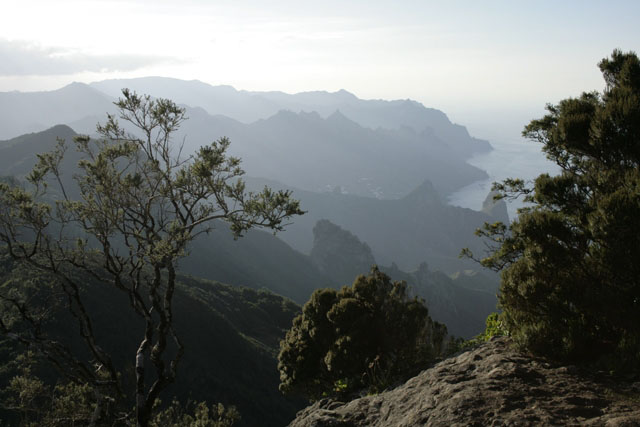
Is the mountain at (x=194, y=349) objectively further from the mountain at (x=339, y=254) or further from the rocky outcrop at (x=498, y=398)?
the mountain at (x=339, y=254)

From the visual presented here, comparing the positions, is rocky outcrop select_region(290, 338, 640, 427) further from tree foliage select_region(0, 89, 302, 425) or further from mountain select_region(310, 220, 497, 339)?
mountain select_region(310, 220, 497, 339)

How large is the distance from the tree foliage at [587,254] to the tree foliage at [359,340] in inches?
155

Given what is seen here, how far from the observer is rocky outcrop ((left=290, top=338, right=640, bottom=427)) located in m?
5.59

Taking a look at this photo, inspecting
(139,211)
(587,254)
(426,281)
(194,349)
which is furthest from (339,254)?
(587,254)

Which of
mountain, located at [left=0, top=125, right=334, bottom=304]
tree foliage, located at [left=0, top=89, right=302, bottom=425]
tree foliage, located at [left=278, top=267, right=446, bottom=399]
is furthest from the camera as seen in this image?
mountain, located at [left=0, top=125, right=334, bottom=304]

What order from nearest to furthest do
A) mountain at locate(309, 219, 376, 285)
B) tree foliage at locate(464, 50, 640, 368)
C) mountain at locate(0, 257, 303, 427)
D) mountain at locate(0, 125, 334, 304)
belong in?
tree foliage at locate(464, 50, 640, 368)
mountain at locate(0, 257, 303, 427)
mountain at locate(0, 125, 334, 304)
mountain at locate(309, 219, 376, 285)

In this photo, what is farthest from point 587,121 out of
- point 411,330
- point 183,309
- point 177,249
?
point 183,309

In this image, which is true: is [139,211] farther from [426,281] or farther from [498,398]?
[426,281]

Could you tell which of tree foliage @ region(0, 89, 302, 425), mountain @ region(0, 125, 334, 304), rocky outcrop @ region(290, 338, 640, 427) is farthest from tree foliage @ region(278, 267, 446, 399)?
→ mountain @ region(0, 125, 334, 304)

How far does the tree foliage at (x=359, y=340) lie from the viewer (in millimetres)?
11617

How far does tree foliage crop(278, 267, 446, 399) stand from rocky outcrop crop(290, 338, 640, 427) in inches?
80.9

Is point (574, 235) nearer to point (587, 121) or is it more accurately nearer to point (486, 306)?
point (587, 121)

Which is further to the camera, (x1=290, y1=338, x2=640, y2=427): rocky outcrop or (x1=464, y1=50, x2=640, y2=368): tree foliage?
(x1=464, y1=50, x2=640, y2=368): tree foliage

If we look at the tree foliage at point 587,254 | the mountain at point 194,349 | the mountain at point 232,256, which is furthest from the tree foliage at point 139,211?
the mountain at point 232,256
